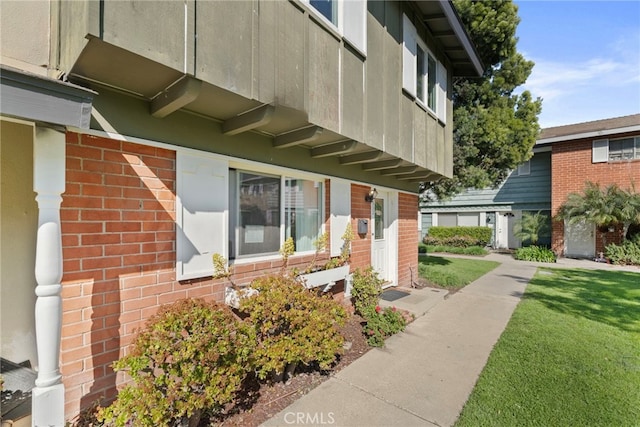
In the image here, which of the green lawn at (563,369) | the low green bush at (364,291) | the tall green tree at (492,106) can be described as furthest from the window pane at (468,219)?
the low green bush at (364,291)

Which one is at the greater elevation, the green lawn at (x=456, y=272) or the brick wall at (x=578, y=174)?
the brick wall at (x=578, y=174)

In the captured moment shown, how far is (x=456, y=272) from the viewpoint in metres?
10.8

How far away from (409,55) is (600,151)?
47.2ft

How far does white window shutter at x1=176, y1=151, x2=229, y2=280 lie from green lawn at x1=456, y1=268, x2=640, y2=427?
3251 mm

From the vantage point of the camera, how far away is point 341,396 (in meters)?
3.35

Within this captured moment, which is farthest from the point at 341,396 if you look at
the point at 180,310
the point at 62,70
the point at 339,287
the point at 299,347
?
the point at 62,70

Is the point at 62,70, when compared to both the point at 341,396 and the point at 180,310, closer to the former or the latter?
the point at 180,310

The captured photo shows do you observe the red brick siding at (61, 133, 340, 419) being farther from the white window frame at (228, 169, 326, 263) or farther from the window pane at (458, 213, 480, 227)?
the window pane at (458, 213, 480, 227)

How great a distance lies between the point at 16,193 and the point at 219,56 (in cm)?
215

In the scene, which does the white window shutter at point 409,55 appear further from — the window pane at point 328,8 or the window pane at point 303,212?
the window pane at point 303,212

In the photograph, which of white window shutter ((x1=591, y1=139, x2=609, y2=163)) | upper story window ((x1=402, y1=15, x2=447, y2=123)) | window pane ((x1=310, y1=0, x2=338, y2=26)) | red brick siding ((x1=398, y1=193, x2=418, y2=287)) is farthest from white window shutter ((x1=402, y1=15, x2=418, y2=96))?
white window shutter ((x1=591, y1=139, x2=609, y2=163))

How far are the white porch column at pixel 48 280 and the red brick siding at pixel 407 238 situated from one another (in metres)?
7.26

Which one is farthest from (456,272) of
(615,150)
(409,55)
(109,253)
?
(615,150)

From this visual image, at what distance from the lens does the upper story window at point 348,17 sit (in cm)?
413
